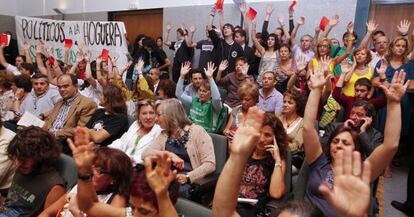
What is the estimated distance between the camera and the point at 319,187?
123 centimetres

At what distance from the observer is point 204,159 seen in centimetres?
252

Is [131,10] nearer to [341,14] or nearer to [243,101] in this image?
[341,14]

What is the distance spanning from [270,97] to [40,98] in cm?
253

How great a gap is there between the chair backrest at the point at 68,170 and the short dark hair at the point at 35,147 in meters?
0.10

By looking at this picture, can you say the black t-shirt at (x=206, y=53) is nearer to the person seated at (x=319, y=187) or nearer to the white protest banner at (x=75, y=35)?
the white protest banner at (x=75, y=35)

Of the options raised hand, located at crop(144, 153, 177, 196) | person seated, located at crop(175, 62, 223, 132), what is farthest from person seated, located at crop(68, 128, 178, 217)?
person seated, located at crop(175, 62, 223, 132)

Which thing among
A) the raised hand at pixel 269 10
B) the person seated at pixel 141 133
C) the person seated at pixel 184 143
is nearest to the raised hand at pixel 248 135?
the person seated at pixel 184 143

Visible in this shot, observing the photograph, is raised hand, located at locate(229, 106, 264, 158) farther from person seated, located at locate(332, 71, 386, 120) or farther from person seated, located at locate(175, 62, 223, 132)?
person seated, located at locate(332, 71, 386, 120)

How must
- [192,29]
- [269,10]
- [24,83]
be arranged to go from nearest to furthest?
[24,83], [269,10], [192,29]

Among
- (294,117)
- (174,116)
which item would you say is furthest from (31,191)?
(294,117)

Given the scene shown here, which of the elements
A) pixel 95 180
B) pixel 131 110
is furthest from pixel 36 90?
pixel 95 180

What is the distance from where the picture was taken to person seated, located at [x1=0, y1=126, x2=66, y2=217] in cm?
200

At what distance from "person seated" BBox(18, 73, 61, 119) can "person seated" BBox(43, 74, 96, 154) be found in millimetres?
465

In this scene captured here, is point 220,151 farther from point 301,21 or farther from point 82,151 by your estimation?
point 301,21
